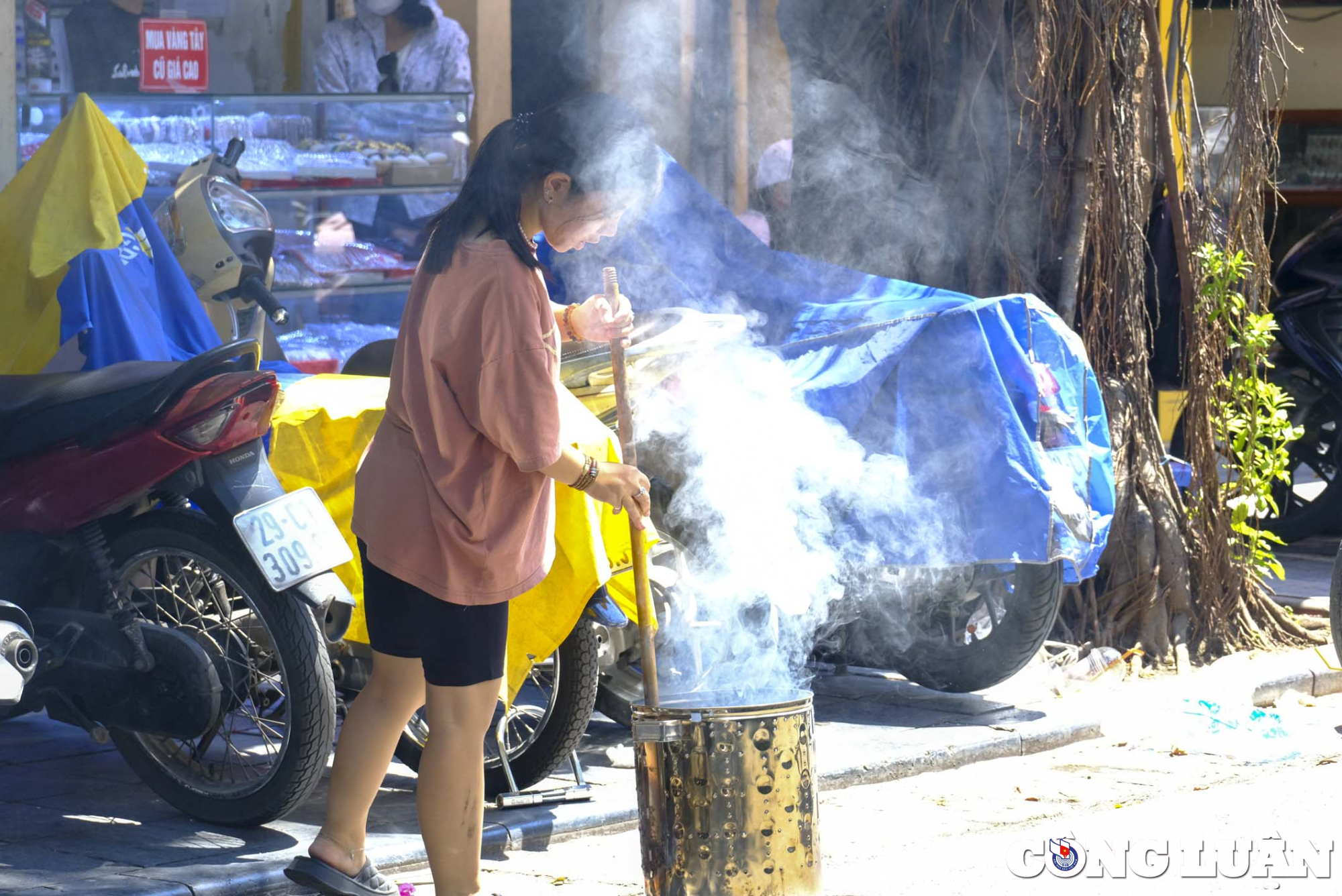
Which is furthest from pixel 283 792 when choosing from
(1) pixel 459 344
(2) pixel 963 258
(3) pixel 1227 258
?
(3) pixel 1227 258

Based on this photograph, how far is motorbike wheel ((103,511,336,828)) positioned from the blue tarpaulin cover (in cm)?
211

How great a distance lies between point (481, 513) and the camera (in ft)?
12.5

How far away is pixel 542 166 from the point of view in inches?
150

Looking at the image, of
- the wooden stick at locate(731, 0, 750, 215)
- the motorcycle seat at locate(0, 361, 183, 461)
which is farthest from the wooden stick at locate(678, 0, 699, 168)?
the motorcycle seat at locate(0, 361, 183, 461)

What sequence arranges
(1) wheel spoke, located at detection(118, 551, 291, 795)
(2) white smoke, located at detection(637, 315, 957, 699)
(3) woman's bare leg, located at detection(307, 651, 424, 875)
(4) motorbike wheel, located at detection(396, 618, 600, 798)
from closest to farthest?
(3) woman's bare leg, located at detection(307, 651, 424, 875), (1) wheel spoke, located at detection(118, 551, 291, 795), (4) motorbike wheel, located at detection(396, 618, 600, 798), (2) white smoke, located at detection(637, 315, 957, 699)

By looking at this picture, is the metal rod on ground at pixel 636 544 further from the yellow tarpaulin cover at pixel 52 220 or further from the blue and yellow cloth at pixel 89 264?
the yellow tarpaulin cover at pixel 52 220

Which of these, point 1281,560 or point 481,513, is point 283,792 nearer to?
point 481,513

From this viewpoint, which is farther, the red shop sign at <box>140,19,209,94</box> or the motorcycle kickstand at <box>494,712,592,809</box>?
the red shop sign at <box>140,19,209,94</box>

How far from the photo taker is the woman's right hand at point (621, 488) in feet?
12.6

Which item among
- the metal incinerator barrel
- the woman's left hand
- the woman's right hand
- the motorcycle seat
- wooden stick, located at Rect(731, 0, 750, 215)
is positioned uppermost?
wooden stick, located at Rect(731, 0, 750, 215)

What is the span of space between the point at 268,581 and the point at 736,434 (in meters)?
2.03

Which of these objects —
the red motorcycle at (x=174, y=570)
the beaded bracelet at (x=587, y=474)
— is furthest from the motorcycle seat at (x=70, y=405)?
the beaded bracelet at (x=587, y=474)

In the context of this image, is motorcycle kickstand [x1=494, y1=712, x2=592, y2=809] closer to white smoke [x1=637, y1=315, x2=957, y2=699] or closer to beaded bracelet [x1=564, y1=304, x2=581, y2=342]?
white smoke [x1=637, y1=315, x2=957, y2=699]

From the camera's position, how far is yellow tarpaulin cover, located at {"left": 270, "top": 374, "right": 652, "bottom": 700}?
4793 mm
